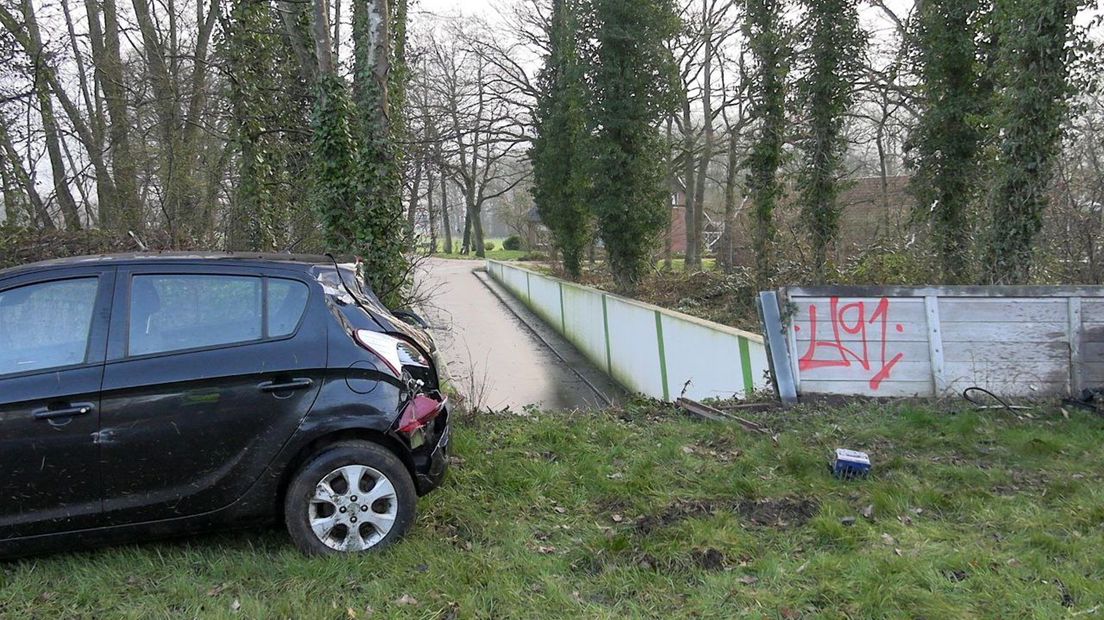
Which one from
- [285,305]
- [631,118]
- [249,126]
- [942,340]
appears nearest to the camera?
[285,305]

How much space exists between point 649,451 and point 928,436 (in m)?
2.14

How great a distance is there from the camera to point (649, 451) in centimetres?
562

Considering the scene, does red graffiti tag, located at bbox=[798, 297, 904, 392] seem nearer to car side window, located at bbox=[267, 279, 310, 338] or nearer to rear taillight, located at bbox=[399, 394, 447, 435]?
rear taillight, located at bbox=[399, 394, 447, 435]

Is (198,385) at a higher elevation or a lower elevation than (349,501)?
higher

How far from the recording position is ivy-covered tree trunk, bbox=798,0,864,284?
12.2 meters

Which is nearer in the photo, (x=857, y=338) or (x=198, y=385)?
(x=198, y=385)

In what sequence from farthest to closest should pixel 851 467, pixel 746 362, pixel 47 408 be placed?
pixel 746 362 < pixel 851 467 < pixel 47 408

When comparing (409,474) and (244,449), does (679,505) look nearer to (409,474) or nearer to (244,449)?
(409,474)

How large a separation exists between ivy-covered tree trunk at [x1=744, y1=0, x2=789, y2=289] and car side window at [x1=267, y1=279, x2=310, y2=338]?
11.1m

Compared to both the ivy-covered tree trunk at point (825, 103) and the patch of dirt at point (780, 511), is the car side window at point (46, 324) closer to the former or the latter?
the patch of dirt at point (780, 511)

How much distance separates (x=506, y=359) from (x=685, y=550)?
13.3 meters

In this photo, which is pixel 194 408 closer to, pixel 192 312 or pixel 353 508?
pixel 192 312

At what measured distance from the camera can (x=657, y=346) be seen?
41.1 feet

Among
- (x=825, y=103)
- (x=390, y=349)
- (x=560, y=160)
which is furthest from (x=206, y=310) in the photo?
(x=560, y=160)
